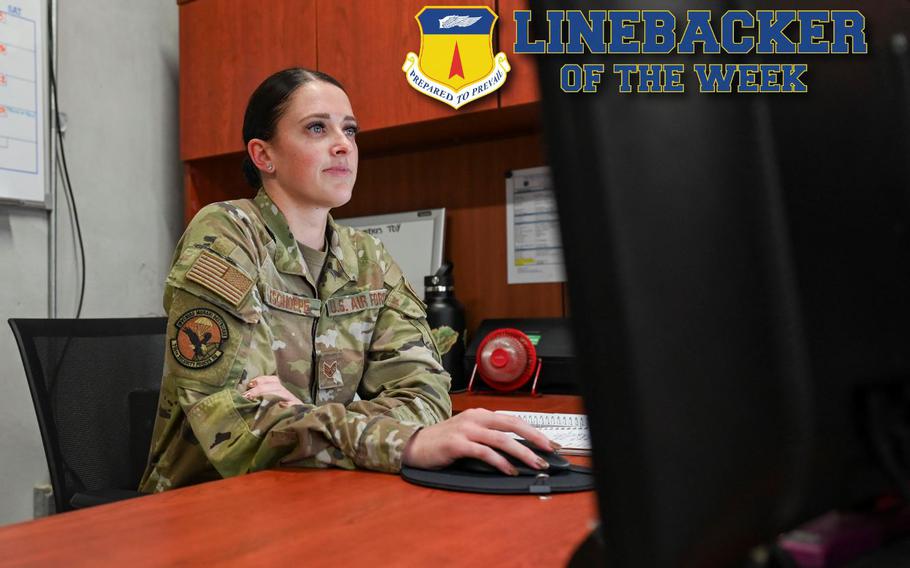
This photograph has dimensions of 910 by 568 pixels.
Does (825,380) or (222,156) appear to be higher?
(222,156)

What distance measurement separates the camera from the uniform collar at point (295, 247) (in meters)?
1.22

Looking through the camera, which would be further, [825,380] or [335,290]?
[335,290]

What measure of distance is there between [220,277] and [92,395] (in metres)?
0.44

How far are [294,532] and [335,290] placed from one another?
0.70 meters

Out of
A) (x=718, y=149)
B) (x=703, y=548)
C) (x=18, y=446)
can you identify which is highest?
(x=718, y=149)

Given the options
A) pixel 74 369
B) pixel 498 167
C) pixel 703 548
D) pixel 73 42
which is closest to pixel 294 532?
pixel 703 548

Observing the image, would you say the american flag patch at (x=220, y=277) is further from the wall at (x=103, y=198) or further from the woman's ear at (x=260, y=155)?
the wall at (x=103, y=198)

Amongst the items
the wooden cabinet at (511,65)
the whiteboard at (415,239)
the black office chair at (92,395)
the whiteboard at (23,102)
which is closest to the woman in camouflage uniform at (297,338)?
the black office chair at (92,395)

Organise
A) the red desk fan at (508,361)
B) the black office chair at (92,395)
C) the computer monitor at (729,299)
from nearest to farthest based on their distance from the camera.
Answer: the computer monitor at (729,299) < the black office chair at (92,395) < the red desk fan at (508,361)

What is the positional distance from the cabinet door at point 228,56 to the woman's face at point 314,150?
0.73 m

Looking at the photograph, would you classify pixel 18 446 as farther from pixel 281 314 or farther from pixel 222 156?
pixel 281 314

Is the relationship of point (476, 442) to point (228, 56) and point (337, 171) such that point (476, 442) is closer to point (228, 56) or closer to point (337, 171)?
point (337, 171)

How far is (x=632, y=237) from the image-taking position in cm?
22

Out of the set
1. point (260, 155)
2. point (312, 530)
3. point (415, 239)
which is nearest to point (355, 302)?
point (260, 155)
